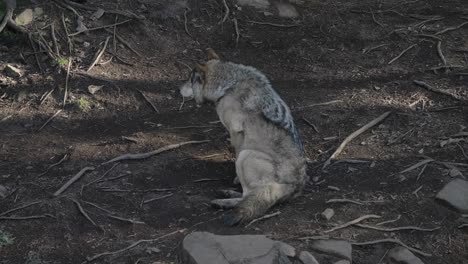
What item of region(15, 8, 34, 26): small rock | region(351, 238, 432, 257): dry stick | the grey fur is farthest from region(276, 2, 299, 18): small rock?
region(351, 238, 432, 257): dry stick

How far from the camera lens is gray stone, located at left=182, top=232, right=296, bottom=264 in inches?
223

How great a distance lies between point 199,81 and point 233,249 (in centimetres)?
305

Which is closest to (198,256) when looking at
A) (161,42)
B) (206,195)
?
(206,195)

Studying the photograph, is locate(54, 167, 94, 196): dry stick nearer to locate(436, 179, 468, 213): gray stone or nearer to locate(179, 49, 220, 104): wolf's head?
locate(179, 49, 220, 104): wolf's head

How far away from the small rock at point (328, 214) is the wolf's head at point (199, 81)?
2489 millimetres

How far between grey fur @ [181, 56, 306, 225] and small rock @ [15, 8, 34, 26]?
3264 mm

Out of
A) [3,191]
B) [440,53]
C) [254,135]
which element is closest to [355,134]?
[254,135]

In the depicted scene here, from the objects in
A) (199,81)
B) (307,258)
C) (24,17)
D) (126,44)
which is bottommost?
(307,258)

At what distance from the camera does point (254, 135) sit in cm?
727

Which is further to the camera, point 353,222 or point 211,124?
point 211,124

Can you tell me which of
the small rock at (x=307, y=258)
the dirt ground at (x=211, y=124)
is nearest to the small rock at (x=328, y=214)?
the dirt ground at (x=211, y=124)

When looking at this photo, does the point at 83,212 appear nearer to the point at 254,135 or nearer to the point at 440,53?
the point at 254,135

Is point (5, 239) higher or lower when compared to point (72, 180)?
higher

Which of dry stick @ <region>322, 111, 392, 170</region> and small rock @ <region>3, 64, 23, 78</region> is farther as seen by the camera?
small rock @ <region>3, 64, 23, 78</region>
